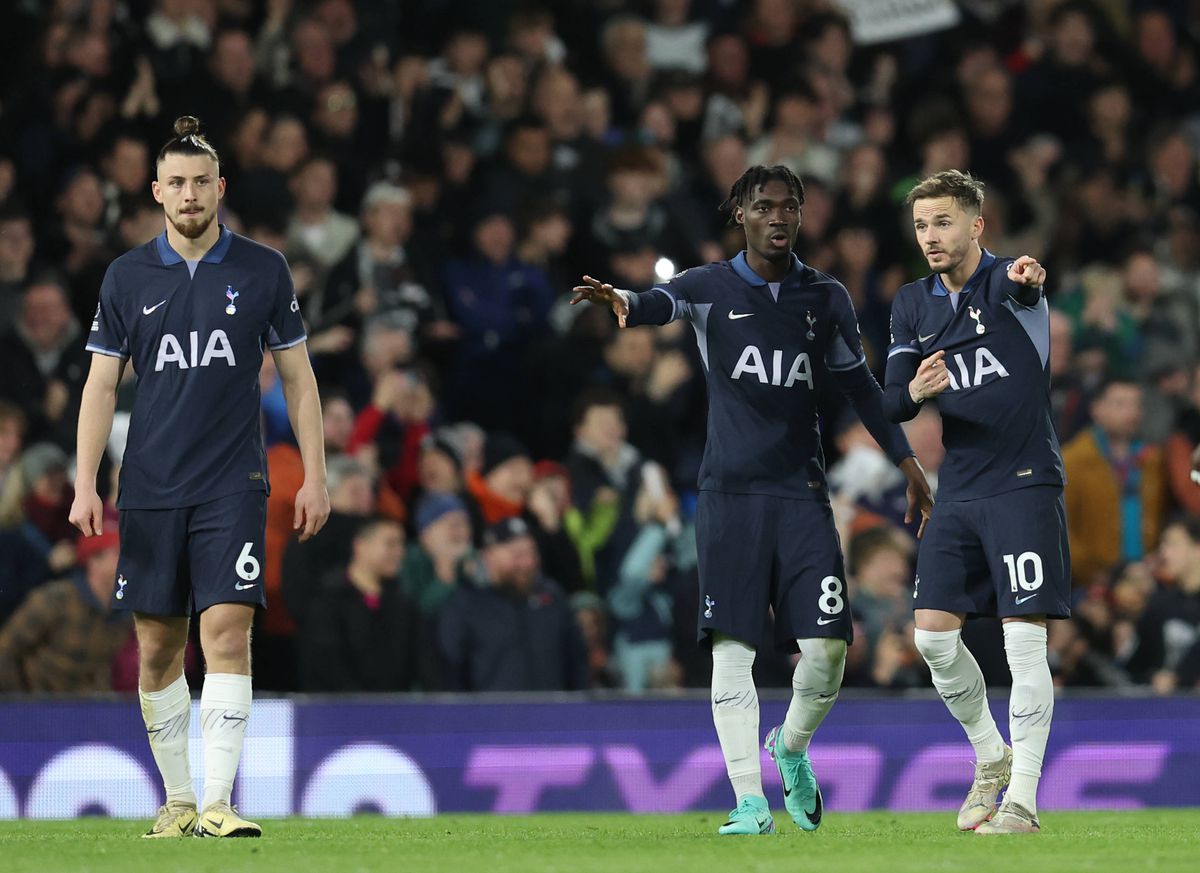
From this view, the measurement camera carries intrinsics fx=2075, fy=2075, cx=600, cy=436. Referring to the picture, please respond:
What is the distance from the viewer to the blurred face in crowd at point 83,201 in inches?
498

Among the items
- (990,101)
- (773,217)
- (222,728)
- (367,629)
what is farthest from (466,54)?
(222,728)

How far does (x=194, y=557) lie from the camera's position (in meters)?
7.58

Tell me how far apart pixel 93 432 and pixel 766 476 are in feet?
8.42

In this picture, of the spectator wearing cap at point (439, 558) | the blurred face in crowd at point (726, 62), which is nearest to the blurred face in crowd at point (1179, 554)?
the spectator wearing cap at point (439, 558)

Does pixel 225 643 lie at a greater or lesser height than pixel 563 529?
lesser

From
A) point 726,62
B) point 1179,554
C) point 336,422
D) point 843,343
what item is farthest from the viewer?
point 726,62

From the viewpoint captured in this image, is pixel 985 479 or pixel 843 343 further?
pixel 843 343

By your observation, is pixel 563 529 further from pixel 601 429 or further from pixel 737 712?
pixel 737 712

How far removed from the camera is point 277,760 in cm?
1102

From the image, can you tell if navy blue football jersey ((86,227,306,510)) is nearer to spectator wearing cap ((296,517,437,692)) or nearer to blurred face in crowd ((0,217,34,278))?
spectator wearing cap ((296,517,437,692))

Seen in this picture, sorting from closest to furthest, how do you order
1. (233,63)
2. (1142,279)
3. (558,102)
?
(233,63) → (558,102) → (1142,279)

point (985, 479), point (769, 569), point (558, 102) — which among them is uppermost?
point (558, 102)

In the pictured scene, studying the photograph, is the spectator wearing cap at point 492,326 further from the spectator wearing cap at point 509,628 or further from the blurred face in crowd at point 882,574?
the blurred face in crowd at point 882,574

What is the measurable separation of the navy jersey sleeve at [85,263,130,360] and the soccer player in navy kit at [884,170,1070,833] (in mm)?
Answer: 2936
